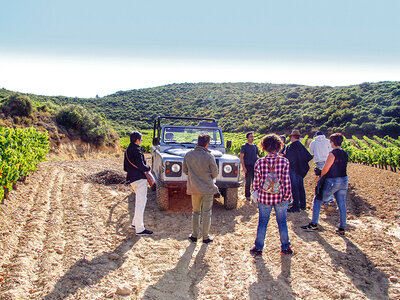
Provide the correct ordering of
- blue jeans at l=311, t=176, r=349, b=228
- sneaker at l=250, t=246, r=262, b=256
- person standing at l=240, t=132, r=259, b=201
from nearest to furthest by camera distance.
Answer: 1. sneaker at l=250, t=246, r=262, b=256
2. blue jeans at l=311, t=176, r=349, b=228
3. person standing at l=240, t=132, r=259, b=201

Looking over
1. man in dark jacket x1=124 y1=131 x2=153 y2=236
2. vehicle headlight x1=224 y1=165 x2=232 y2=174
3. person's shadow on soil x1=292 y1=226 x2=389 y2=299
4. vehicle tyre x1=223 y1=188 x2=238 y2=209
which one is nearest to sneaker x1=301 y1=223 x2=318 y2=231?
person's shadow on soil x1=292 y1=226 x2=389 y2=299

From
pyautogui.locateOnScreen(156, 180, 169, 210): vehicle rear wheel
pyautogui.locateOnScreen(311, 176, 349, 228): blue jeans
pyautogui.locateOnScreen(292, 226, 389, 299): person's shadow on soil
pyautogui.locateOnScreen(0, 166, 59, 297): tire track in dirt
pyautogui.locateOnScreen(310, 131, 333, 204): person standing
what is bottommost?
pyautogui.locateOnScreen(292, 226, 389, 299): person's shadow on soil

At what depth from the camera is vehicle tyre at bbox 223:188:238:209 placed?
21.5 ft

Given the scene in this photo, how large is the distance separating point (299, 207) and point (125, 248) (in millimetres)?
3991

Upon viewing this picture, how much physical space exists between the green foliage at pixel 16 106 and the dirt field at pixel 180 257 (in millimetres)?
20101

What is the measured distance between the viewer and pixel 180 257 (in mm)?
4141

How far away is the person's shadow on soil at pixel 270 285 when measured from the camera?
320 cm

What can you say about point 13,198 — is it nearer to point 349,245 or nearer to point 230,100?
point 349,245

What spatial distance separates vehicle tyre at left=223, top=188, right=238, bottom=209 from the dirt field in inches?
8.2

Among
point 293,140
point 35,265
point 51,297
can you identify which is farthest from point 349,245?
point 35,265

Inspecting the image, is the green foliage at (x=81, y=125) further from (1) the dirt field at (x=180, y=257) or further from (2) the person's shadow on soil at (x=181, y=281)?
(2) the person's shadow on soil at (x=181, y=281)

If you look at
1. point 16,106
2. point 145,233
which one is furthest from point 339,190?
point 16,106

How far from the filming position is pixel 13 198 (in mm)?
6512

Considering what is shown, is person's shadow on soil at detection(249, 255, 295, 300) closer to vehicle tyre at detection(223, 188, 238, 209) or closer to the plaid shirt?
the plaid shirt
